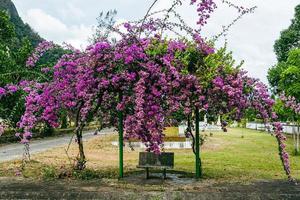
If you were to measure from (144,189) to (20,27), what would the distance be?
78967 millimetres

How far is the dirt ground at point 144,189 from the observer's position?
→ 10.3m

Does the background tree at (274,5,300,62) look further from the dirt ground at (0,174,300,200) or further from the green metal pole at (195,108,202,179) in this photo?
the dirt ground at (0,174,300,200)

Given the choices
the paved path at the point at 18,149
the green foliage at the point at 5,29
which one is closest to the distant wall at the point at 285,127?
the paved path at the point at 18,149

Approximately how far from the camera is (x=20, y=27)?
85062 mm

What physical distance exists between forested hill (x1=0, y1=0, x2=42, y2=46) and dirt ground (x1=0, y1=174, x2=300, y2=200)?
61178 mm

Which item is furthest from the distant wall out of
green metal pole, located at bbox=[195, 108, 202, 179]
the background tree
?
the background tree

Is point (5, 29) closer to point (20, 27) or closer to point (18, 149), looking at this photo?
point (18, 149)

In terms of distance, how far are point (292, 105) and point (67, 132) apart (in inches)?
1534

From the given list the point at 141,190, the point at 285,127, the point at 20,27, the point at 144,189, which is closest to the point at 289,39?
the point at 285,127

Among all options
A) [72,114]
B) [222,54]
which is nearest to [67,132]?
[72,114]

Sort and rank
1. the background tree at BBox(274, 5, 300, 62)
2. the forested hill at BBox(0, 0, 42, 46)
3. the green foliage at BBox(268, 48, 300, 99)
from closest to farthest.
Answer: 1. the green foliage at BBox(268, 48, 300, 99)
2. the background tree at BBox(274, 5, 300, 62)
3. the forested hill at BBox(0, 0, 42, 46)

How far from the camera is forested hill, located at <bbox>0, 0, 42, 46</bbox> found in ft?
245

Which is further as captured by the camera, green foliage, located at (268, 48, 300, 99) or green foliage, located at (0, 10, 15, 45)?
green foliage, located at (0, 10, 15, 45)

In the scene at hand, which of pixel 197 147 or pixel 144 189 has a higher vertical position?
pixel 197 147
